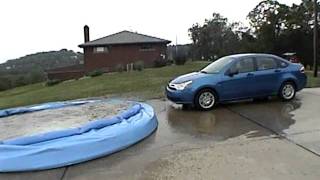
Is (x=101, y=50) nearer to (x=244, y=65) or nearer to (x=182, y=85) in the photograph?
(x=244, y=65)

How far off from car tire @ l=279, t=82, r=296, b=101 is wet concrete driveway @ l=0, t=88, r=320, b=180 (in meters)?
1.45

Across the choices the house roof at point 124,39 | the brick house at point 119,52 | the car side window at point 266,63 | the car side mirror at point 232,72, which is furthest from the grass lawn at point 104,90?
the house roof at point 124,39

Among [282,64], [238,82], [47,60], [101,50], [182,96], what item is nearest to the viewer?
[182,96]

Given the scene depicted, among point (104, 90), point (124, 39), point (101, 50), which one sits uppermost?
point (124, 39)

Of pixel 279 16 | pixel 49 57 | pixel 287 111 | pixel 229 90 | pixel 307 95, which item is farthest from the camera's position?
pixel 49 57

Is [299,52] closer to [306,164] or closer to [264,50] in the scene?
[264,50]

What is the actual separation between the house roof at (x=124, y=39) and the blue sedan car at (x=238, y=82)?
1272 inches

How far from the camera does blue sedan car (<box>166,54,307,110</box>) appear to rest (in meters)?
11.0

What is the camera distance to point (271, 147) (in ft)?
23.5

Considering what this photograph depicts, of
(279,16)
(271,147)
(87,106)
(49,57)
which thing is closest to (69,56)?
(49,57)

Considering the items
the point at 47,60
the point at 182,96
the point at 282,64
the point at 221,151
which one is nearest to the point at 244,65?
the point at 282,64

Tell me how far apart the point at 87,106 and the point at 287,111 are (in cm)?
535

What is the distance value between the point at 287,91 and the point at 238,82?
1.63 m

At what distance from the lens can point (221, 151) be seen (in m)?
7.07
